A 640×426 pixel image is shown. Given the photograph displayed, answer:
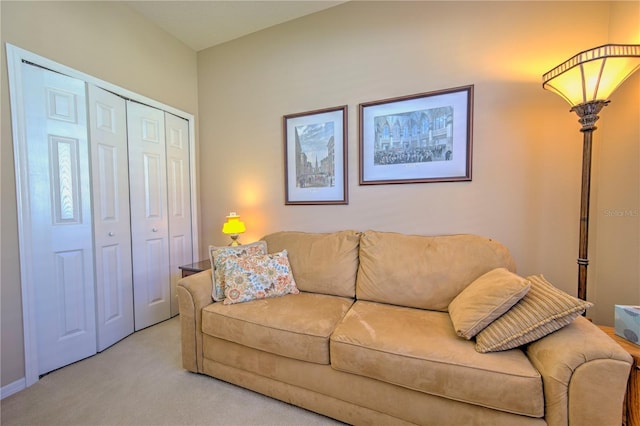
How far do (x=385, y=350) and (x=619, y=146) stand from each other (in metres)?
1.79

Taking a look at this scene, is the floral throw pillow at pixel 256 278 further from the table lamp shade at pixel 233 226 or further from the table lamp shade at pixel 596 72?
the table lamp shade at pixel 596 72

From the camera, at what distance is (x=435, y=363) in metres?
1.12

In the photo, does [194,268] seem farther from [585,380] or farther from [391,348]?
[585,380]

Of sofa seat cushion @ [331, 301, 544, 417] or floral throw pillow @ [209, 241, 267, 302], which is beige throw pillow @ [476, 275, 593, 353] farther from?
floral throw pillow @ [209, 241, 267, 302]

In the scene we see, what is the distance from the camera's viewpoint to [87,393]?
5.14 ft

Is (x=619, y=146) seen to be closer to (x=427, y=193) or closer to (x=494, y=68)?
(x=494, y=68)

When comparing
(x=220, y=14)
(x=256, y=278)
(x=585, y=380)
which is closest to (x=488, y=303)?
(x=585, y=380)

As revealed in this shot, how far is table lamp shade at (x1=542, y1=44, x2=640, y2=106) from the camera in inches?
48.4

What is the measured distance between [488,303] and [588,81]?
1.24m

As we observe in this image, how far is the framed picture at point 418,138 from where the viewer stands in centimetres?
188

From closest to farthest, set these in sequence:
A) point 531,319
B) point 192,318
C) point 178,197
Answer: point 531,319 → point 192,318 → point 178,197

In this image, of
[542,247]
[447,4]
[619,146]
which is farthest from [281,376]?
[447,4]

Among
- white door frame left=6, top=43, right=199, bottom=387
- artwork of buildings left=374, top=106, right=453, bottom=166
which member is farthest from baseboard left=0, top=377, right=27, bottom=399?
artwork of buildings left=374, top=106, right=453, bottom=166

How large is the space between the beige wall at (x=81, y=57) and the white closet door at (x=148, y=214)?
0.31 metres
